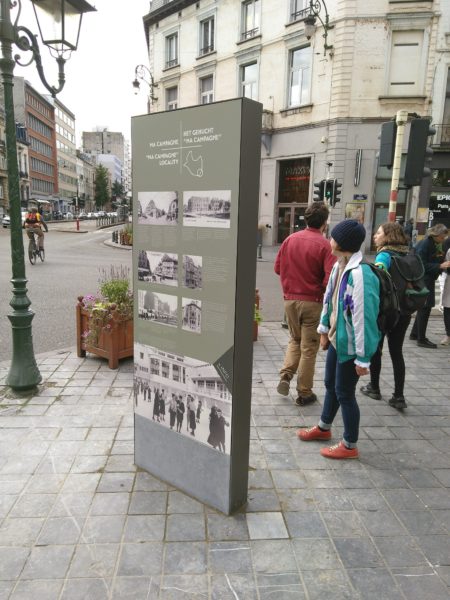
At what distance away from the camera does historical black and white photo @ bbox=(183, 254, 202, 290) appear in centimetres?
250

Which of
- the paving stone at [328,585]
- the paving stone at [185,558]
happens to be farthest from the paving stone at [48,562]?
the paving stone at [328,585]

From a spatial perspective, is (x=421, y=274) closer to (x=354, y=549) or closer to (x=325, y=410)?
(x=325, y=410)

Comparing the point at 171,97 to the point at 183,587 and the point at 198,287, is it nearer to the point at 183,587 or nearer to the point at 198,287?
the point at 198,287

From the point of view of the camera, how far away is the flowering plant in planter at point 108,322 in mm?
5168

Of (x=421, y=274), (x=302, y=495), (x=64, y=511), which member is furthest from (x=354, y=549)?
(x=421, y=274)

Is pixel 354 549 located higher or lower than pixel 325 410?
lower

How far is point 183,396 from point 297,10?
905 inches

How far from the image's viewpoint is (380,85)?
18609 millimetres

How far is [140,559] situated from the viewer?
236 cm

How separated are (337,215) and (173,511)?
18.7 meters

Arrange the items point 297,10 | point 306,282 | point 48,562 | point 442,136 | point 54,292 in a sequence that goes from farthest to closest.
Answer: point 297,10
point 442,136
point 54,292
point 306,282
point 48,562

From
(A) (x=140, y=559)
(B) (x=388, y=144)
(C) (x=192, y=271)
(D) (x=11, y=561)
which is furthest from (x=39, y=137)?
(A) (x=140, y=559)

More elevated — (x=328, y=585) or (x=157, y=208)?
(x=157, y=208)

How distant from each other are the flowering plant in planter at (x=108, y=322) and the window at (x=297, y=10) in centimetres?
1998
